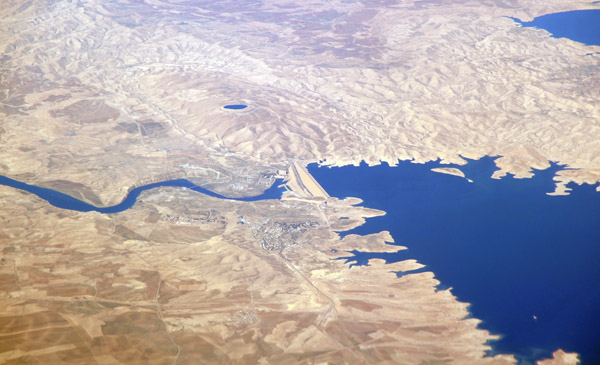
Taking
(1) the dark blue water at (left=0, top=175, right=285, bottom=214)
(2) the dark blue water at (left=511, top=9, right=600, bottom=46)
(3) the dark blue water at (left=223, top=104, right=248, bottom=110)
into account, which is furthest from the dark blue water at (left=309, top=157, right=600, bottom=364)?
(2) the dark blue water at (left=511, top=9, right=600, bottom=46)

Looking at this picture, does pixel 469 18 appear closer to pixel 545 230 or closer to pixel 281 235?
pixel 545 230

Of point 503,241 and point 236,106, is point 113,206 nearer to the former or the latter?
point 236,106

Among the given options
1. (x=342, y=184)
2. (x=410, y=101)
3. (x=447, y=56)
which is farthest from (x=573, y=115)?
(x=342, y=184)

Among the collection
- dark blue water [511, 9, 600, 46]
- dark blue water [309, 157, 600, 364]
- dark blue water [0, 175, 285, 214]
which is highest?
dark blue water [511, 9, 600, 46]

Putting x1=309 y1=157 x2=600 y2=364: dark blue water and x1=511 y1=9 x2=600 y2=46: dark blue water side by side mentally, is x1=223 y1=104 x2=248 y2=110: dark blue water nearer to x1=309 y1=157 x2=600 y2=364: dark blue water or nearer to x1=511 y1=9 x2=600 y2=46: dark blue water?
x1=309 y1=157 x2=600 y2=364: dark blue water

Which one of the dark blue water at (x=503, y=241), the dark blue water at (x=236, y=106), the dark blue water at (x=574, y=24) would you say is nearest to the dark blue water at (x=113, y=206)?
the dark blue water at (x=503, y=241)

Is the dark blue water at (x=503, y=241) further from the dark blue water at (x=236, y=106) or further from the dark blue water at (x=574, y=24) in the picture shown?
the dark blue water at (x=574, y=24)
